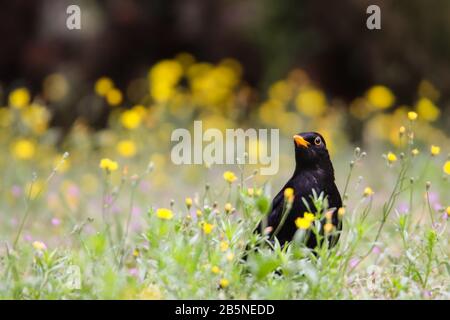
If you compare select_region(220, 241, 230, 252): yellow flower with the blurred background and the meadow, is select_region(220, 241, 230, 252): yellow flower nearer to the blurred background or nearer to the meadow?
the meadow

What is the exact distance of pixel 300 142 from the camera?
3613 millimetres

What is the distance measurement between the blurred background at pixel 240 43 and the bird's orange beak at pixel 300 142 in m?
5.50

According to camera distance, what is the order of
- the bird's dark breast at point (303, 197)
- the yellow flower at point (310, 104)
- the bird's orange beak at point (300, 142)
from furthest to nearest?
1. the yellow flower at point (310, 104)
2. the bird's orange beak at point (300, 142)
3. the bird's dark breast at point (303, 197)

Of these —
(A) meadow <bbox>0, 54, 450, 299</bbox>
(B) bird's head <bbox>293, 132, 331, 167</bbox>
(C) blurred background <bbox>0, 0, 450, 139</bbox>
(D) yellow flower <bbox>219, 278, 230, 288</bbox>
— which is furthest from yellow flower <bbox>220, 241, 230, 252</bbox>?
(C) blurred background <bbox>0, 0, 450, 139</bbox>

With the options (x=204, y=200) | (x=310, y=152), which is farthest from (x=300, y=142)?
(x=204, y=200)

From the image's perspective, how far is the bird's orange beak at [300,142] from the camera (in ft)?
11.8

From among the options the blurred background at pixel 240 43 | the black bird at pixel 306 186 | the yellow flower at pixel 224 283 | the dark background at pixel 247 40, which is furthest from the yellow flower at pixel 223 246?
the dark background at pixel 247 40

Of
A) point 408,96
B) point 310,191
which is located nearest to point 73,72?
point 408,96

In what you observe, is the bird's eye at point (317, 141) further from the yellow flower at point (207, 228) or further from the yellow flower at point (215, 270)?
the yellow flower at point (215, 270)

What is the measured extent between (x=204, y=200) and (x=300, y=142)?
51 centimetres

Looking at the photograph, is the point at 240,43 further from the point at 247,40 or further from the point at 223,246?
the point at 223,246

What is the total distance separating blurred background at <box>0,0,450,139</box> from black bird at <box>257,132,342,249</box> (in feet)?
17.9

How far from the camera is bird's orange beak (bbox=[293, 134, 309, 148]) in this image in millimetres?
3609

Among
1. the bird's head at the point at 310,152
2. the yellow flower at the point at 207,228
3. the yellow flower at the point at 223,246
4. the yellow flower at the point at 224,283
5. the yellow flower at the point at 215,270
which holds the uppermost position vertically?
the bird's head at the point at 310,152
